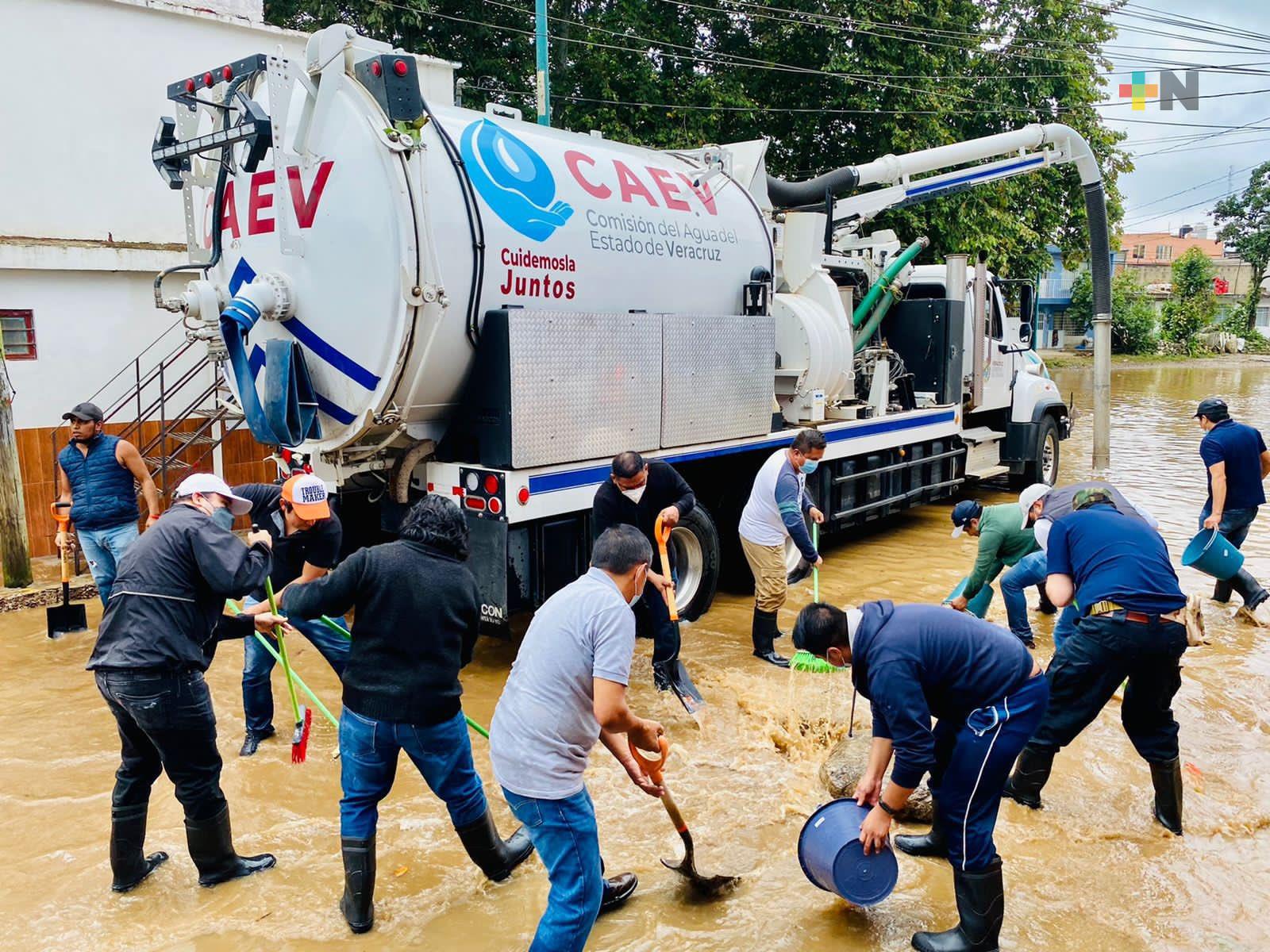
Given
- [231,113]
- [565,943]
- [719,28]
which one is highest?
[719,28]

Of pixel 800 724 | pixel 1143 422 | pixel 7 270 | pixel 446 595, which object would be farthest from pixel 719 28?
pixel 446 595

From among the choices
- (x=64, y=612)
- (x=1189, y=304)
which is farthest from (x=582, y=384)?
(x=1189, y=304)

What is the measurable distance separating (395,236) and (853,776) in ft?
12.9

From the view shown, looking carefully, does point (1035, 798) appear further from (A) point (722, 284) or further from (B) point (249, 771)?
(A) point (722, 284)

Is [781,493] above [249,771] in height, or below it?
above

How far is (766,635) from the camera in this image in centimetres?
699

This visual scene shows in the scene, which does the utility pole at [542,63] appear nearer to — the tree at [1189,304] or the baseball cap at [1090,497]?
the baseball cap at [1090,497]

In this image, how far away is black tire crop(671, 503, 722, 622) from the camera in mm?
7672

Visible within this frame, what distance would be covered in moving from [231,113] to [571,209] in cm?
225

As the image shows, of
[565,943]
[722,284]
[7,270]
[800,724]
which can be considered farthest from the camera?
[7,270]

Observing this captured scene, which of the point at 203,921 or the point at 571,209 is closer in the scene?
the point at 203,921

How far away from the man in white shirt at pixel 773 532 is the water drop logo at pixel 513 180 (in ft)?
7.50

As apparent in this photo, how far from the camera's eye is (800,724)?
19.4 feet

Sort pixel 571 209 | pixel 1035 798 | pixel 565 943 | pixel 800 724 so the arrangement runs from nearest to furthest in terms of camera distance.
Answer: pixel 565 943, pixel 1035 798, pixel 800 724, pixel 571 209
